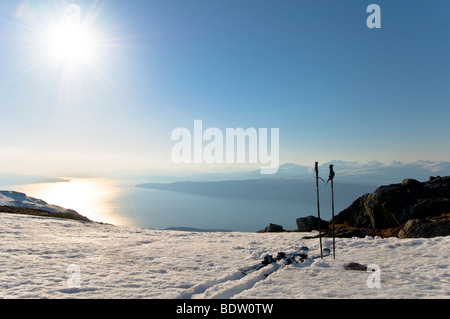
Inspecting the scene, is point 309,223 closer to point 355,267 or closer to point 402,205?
point 402,205

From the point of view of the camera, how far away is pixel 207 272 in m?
12.3

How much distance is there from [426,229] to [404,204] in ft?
29.1

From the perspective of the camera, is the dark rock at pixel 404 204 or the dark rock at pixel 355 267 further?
the dark rock at pixel 404 204

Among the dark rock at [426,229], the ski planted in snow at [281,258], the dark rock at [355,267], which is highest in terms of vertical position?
the dark rock at [426,229]

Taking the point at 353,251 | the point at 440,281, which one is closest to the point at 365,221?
the point at 353,251

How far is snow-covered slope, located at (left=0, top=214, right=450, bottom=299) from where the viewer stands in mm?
9109

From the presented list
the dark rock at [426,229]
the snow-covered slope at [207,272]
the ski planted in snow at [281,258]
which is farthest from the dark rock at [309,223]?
the ski planted in snow at [281,258]

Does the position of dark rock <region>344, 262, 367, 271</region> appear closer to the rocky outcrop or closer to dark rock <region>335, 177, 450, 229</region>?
the rocky outcrop

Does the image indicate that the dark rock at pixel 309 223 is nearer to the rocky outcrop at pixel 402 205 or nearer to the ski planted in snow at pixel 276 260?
the rocky outcrop at pixel 402 205

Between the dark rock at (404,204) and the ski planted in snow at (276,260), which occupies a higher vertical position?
the dark rock at (404,204)

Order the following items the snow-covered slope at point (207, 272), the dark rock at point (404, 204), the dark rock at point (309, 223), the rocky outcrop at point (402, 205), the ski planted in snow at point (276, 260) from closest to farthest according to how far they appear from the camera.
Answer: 1. the snow-covered slope at point (207, 272)
2. the ski planted in snow at point (276, 260)
3. the rocky outcrop at point (402, 205)
4. the dark rock at point (404, 204)
5. the dark rock at point (309, 223)

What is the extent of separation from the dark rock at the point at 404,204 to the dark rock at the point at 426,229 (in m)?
5.91

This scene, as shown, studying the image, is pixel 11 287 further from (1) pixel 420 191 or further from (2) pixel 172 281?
(1) pixel 420 191

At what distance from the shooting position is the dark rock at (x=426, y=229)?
1848 centimetres
